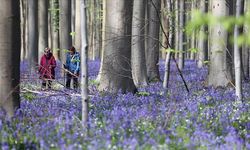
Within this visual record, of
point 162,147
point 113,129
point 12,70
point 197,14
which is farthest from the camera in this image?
point 12,70

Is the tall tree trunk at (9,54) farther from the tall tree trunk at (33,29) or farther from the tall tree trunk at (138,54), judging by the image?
the tall tree trunk at (33,29)

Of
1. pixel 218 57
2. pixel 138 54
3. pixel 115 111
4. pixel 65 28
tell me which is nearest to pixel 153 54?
pixel 138 54

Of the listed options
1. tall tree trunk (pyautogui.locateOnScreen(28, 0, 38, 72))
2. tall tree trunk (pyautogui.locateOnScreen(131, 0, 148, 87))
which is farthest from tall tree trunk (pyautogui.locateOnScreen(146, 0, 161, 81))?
tall tree trunk (pyautogui.locateOnScreen(28, 0, 38, 72))

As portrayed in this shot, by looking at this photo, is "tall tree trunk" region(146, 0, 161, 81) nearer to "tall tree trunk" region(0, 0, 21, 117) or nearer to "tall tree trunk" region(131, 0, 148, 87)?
"tall tree trunk" region(131, 0, 148, 87)

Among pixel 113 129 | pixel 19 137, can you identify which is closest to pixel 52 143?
pixel 19 137

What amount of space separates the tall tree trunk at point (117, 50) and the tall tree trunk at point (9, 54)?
407cm

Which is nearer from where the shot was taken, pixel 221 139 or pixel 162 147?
pixel 162 147

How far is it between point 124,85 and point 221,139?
5294 millimetres

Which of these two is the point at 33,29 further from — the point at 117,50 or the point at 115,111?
the point at 115,111

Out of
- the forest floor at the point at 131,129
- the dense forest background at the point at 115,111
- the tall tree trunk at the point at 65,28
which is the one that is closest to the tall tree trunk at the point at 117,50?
the dense forest background at the point at 115,111

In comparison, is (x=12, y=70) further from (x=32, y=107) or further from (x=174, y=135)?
(x=174, y=135)

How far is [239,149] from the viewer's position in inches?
179

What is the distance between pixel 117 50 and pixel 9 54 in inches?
171

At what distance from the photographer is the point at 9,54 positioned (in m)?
6.36
